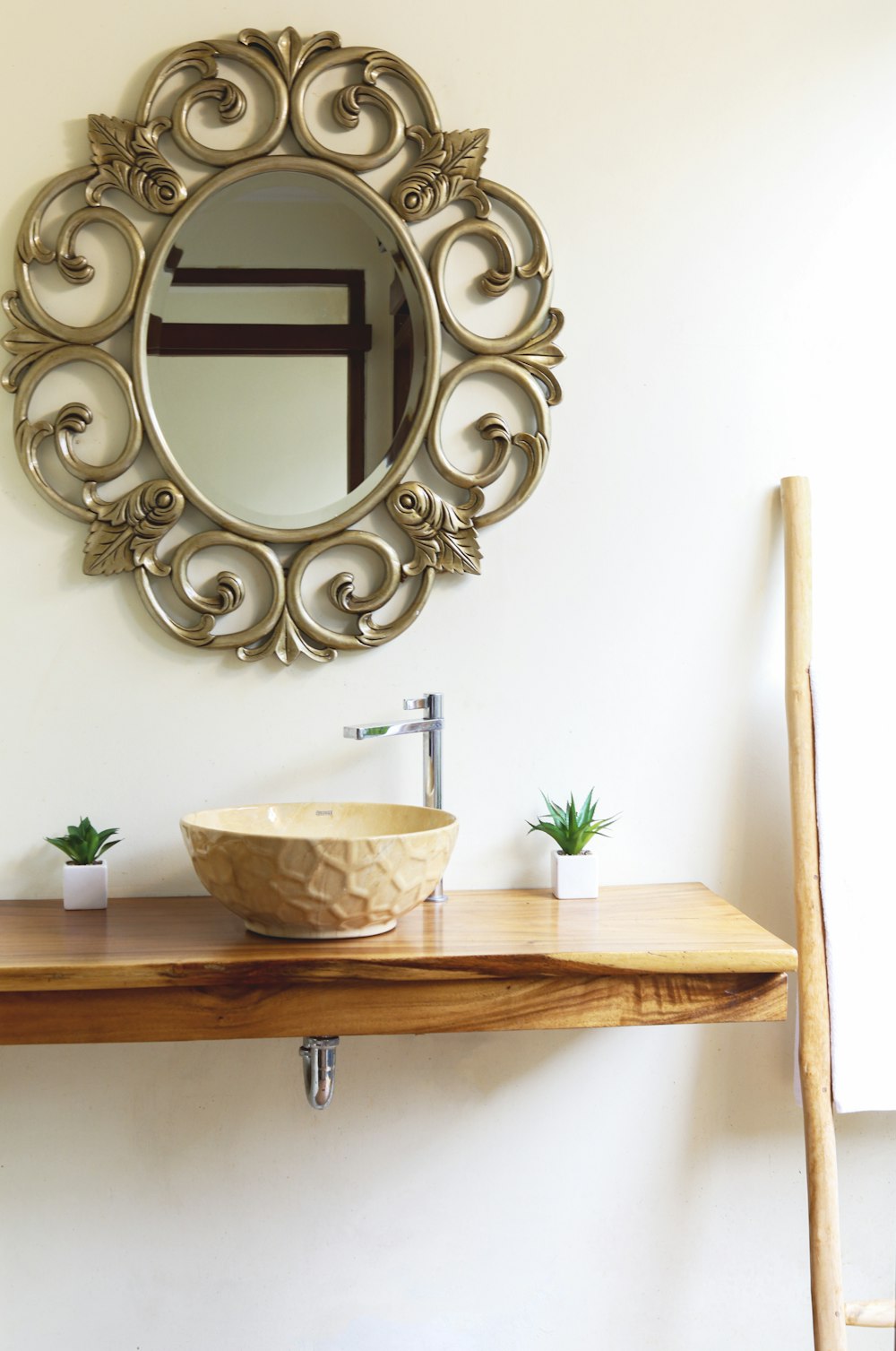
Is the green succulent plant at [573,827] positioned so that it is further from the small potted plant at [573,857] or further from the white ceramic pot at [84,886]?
the white ceramic pot at [84,886]

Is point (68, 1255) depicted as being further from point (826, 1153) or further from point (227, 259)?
point (227, 259)

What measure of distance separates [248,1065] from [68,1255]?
35 centimetres

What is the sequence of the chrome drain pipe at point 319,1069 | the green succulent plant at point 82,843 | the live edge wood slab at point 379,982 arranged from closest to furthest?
the live edge wood slab at point 379,982, the chrome drain pipe at point 319,1069, the green succulent plant at point 82,843

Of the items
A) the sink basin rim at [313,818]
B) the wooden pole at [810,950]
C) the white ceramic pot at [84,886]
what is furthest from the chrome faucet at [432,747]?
the wooden pole at [810,950]

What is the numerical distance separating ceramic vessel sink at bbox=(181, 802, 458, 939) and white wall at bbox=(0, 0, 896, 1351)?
294 mm

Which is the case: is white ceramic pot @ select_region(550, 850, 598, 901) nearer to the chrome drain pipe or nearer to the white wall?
the white wall

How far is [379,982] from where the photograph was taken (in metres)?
1.13

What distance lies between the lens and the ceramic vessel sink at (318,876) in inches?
43.8

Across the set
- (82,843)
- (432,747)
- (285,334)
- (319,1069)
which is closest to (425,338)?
(285,334)

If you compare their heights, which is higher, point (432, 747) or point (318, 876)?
point (432, 747)

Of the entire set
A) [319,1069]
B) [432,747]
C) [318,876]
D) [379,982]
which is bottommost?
[319,1069]

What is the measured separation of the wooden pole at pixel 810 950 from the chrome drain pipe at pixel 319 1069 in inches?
24.9

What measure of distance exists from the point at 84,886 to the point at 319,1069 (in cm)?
39

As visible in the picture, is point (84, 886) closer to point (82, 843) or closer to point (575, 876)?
point (82, 843)
